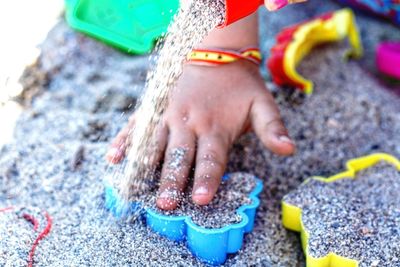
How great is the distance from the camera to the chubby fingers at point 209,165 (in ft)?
3.86

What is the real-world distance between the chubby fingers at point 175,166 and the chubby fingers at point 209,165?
0.02 m

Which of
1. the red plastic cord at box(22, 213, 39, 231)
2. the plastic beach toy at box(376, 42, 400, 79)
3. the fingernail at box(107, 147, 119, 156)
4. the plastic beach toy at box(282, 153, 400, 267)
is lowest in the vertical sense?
the plastic beach toy at box(376, 42, 400, 79)

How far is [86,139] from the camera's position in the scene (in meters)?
1.48

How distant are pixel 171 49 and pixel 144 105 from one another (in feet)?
0.46

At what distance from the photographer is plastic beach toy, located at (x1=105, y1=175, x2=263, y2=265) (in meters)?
1.13

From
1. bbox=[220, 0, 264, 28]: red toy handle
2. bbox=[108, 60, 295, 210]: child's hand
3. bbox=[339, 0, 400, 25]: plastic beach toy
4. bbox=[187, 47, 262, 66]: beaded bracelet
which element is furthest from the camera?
bbox=[339, 0, 400, 25]: plastic beach toy

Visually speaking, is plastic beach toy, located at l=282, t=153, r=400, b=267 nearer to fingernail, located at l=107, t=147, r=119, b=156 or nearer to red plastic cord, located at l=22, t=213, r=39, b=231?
fingernail, located at l=107, t=147, r=119, b=156

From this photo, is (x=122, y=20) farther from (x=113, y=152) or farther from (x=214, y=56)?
(x=113, y=152)

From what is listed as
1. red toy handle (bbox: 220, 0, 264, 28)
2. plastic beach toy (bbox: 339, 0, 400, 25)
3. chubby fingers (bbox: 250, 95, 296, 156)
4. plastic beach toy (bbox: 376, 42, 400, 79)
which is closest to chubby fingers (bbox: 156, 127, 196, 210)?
chubby fingers (bbox: 250, 95, 296, 156)

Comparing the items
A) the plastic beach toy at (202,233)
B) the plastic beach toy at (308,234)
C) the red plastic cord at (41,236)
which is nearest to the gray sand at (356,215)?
the plastic beach toy at (308,234)

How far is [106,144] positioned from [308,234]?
1.61 ft

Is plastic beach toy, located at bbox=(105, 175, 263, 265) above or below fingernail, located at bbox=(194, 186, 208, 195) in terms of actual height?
below

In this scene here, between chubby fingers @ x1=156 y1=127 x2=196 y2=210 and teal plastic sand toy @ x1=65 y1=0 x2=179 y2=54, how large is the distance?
43 cm

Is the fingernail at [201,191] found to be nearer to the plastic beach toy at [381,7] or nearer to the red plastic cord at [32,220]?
the red plastic cord at [32,220]
